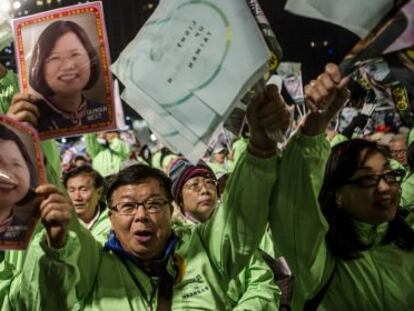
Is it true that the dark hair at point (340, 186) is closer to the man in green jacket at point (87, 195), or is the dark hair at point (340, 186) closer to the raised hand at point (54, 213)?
the raised hand at point (54, 213)

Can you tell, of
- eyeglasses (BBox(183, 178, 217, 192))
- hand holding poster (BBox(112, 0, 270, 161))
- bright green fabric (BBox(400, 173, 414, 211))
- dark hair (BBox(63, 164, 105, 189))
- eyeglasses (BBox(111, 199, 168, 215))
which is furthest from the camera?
dark hair (BBox(63, 164, 105, 189))

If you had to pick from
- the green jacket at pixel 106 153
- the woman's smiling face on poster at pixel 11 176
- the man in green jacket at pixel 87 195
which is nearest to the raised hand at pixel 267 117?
the woman's smiling face on poster at pixel 11 176

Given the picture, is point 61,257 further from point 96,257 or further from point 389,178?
point 389,178

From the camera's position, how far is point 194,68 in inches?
81.1

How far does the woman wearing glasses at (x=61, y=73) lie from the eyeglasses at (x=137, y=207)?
490 millimetres

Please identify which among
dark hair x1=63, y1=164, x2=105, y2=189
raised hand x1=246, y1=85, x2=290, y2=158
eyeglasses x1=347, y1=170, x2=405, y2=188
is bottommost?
dark hair x1=63, y1=164, x2=105, y2=189

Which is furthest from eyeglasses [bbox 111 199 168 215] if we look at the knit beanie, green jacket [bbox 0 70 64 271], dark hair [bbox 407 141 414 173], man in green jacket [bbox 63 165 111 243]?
dark hair [bbox 407 141 414 173]

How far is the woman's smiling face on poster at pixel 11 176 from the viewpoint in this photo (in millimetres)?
2203

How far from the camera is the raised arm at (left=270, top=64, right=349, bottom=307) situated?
87.6 inches

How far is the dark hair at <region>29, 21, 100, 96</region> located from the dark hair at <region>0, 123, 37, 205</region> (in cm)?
32

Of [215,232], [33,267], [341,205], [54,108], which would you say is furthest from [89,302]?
[341,205]

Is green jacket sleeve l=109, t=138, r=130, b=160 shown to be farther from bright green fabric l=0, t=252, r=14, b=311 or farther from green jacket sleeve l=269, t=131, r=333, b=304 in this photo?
green jacket sleeve l=269, t=131, r=333, b=304

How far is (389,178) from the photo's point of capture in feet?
8.95

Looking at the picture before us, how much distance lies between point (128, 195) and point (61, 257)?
614 millimetres
